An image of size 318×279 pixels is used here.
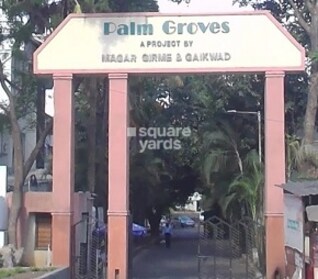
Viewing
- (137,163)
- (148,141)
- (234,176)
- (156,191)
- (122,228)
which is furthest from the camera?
(156,191)

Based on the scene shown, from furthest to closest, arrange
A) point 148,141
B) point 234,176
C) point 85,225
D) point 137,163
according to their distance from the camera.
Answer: point 137,163, point 234,176, point 148,141, point 85,225

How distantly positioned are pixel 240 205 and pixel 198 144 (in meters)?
6.60

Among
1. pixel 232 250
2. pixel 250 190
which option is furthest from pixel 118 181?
pixel 250 190

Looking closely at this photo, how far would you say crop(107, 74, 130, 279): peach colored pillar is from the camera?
23.2 meters

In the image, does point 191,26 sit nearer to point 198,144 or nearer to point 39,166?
point 198,144

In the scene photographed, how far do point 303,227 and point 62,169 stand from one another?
30.9 feet

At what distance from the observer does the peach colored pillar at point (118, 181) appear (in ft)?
76.2

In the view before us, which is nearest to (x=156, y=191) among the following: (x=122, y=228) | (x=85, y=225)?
(x=85, y=225)

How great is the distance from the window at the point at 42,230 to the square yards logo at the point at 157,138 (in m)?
6.08

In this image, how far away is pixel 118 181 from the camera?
23609 millimetres

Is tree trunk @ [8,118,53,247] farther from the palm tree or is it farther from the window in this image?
the palm tree

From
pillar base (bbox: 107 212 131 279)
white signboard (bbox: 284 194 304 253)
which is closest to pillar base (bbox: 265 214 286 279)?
pillar base (bbox: 107 212 131 279)

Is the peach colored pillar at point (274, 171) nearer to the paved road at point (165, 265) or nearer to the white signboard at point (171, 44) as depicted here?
the white signboard at point (171, 44)

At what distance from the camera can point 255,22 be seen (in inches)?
923
